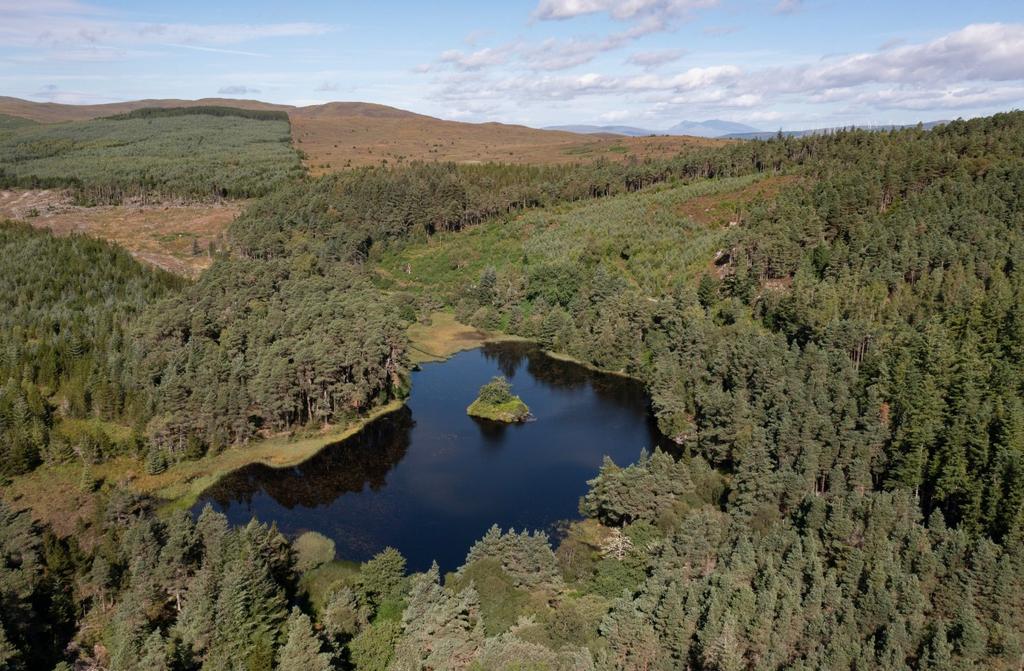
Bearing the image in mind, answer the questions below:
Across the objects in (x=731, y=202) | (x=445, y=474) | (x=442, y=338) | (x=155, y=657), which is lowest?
(x=445, y=474)

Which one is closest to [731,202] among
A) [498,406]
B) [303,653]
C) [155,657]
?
[498,406]

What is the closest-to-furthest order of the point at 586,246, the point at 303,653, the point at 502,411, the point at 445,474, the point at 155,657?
the point at 155,657, the point at 303,653, the point at 445,474, the point at 502,411, the point at 586,246

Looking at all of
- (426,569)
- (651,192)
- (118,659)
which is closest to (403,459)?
(426,569)

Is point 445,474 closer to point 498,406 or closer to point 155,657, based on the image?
point 498,406

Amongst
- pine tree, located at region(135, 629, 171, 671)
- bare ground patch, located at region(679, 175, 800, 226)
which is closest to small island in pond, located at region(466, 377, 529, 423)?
pine tree, located at region(135, 629, 171, 671)

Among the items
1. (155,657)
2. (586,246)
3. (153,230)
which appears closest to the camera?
(155,657)

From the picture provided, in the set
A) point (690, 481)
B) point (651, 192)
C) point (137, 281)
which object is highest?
point (651, 192)

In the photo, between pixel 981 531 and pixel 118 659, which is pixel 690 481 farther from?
pixel 118 659
